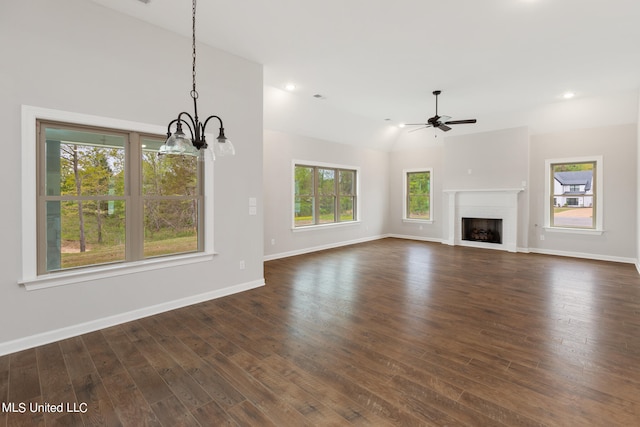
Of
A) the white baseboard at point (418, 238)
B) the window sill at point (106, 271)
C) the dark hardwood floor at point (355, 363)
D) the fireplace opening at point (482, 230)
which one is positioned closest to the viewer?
the dark hardwood floor at point (355, 363)

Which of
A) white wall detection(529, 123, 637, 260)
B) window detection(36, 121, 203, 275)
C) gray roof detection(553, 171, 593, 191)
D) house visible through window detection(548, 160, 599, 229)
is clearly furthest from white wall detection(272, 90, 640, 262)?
window detection(36, 121, 203, 275)

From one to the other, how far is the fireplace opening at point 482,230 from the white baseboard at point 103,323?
6.61m

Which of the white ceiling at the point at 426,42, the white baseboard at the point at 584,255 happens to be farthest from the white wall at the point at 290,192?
the white baseboard at the point at 584,255

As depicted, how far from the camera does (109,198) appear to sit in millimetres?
3289

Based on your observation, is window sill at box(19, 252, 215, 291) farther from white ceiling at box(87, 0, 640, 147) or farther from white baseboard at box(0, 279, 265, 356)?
white ceiling at box(87, 0, 640, 147)

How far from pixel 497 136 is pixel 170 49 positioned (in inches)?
289

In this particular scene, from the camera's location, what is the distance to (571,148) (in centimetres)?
670

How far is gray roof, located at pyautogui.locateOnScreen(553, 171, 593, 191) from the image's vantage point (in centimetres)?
664

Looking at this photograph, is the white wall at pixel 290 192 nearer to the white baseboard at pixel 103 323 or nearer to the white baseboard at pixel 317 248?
the white baseboard at pixel 317 248

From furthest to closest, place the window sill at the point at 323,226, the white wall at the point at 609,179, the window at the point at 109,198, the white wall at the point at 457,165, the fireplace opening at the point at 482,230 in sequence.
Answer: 1. the fireplace opening at the point at 482,230
2. the white wall at the point at 457,165
3. the window sill at the point at 323,226
4. the white wall at the point at 609,179
5. the window at the point at 109,198

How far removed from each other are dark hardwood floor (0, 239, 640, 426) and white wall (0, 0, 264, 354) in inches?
11.1

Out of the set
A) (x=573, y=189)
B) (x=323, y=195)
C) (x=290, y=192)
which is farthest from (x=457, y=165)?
(x=290, y=192)

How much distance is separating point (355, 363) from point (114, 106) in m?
3.45

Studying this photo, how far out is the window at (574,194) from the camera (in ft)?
21.3
